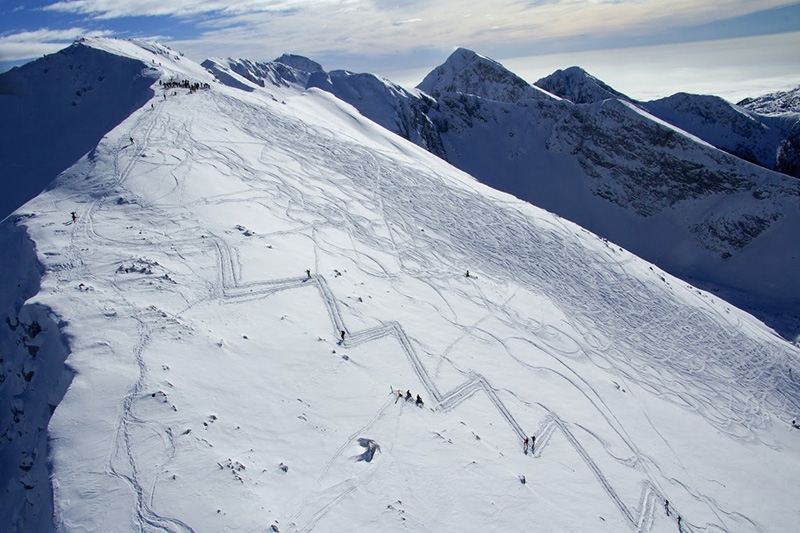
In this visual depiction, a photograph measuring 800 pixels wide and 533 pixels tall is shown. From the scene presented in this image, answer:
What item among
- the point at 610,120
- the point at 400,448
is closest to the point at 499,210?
the point at 400,448

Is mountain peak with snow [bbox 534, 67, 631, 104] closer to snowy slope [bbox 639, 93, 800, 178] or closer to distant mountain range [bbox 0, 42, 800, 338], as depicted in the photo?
distant mountain range [bbox 0, 42, 800, 338]

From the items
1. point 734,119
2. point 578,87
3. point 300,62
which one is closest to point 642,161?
point 734,119

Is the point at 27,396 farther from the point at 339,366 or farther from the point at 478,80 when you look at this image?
the point at 478,80

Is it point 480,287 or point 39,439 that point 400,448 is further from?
point 480,287

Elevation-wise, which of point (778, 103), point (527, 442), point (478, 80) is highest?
point (478, 80)

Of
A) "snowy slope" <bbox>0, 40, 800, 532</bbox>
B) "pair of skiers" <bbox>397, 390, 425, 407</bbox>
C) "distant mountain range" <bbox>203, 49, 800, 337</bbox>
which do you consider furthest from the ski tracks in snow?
"distant mountain range" <bbox>203, 49, 800, 337</bbox>

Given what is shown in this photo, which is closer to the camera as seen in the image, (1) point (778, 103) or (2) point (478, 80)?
(1) point (778, 103)
